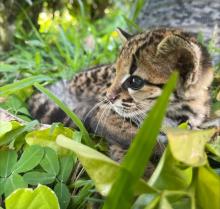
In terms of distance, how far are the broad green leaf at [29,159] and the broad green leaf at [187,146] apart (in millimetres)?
501

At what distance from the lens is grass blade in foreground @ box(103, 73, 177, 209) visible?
80 cm

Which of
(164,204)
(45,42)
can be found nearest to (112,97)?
(164,204)

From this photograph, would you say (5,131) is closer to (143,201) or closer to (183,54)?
(143,201)

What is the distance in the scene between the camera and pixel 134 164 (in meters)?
0.83

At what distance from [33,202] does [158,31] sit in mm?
896

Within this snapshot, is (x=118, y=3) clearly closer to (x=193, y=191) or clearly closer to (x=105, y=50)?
(x=105, y=50)

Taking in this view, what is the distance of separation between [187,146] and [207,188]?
9 cm

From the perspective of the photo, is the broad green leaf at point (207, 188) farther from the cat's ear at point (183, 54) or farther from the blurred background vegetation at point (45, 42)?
the blurred background vegetation at point (45, 42)

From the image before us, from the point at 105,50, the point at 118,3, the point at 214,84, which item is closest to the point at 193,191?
the point at 214,84

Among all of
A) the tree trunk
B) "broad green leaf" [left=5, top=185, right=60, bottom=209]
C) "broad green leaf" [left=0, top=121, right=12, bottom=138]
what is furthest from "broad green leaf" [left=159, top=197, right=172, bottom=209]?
the tree trunk

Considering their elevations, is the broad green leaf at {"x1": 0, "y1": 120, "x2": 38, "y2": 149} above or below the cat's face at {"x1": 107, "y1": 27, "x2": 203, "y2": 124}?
below

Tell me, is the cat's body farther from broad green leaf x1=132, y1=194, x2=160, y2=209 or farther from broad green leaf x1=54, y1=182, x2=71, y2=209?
broad green leaf x1=132, y1=194, x2=160, y2=209

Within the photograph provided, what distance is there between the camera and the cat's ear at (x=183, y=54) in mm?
1539

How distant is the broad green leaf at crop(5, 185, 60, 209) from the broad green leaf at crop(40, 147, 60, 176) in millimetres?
163
